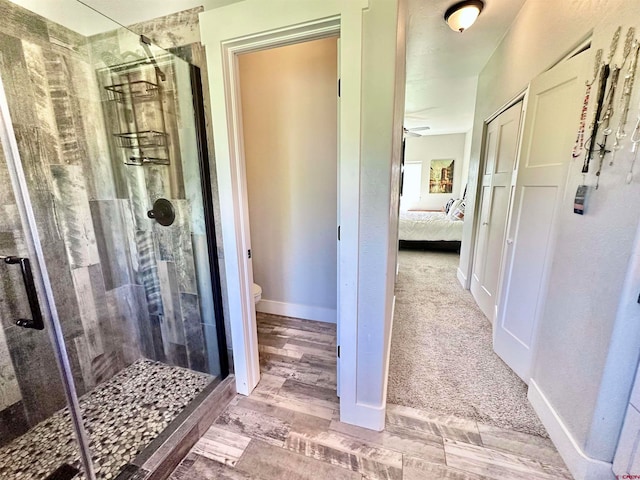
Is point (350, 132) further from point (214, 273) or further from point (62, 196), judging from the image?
point (62, 196)

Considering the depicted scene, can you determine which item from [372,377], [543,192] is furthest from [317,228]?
[543,192]

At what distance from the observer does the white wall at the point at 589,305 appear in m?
1.06

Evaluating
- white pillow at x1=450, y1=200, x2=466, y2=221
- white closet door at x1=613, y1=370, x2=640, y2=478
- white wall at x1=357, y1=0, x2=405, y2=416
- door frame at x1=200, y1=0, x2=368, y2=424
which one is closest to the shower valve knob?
door frame at x1=200, y1=0, x2=368, y2=424

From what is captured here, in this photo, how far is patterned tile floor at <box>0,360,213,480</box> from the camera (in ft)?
4.26

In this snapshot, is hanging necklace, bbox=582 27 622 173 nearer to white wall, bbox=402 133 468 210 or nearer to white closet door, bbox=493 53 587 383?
white closet door, bbox=493 53 587 383

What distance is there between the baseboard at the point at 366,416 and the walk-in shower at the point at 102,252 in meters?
0.85

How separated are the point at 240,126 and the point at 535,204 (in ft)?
6.29

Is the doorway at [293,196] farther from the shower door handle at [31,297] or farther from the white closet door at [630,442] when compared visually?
the white closet door at [630,442]

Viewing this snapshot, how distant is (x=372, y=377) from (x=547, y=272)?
1214mm

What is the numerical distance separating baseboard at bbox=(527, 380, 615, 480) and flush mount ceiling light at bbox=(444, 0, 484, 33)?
2.48 meters

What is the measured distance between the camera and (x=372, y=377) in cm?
141

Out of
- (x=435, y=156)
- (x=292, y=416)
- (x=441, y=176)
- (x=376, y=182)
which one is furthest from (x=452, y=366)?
(x=435, y=156)

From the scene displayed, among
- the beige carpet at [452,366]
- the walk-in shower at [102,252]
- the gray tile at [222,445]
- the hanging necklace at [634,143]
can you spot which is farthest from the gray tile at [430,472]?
the hanging necklace at [634,143]

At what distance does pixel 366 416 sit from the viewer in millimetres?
1464
